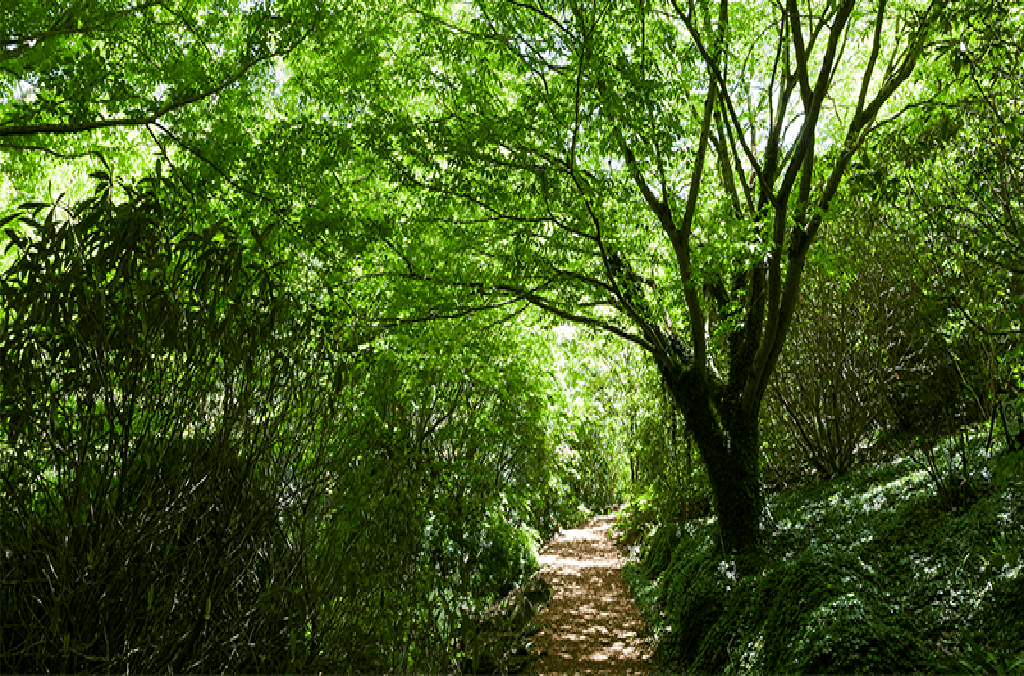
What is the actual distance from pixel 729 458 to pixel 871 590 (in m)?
2.48

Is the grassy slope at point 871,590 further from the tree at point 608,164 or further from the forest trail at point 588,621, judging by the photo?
the tree at point 608,164

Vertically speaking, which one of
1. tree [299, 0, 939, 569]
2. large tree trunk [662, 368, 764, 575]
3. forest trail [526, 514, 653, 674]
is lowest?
forest trail [526, 514, 653, 674]

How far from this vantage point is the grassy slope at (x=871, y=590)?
4145 millimetres

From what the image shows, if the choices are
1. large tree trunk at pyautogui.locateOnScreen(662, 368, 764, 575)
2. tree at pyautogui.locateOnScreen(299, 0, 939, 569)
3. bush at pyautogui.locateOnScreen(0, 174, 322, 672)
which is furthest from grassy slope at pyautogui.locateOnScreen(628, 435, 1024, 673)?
bush at pyautogui.locateOnScreen(0, 174, 322, 672)

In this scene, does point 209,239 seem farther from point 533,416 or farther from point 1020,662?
point 533,416

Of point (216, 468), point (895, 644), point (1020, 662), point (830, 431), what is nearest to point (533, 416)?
point (830, 431)

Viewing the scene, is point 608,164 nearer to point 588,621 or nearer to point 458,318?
point 458,318

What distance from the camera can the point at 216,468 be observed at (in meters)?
2.41

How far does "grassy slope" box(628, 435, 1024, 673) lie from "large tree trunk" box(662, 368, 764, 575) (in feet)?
0.88

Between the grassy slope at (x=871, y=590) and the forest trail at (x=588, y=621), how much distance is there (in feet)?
1.53

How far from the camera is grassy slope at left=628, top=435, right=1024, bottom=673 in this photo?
414 centimetres

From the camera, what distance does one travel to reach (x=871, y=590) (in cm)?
497

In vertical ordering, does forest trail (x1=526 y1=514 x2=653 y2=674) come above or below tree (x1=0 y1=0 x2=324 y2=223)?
below

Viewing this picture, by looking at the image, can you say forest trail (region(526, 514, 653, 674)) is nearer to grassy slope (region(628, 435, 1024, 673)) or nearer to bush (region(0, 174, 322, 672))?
grassy slope (region(628, 435, 1024, 673))
